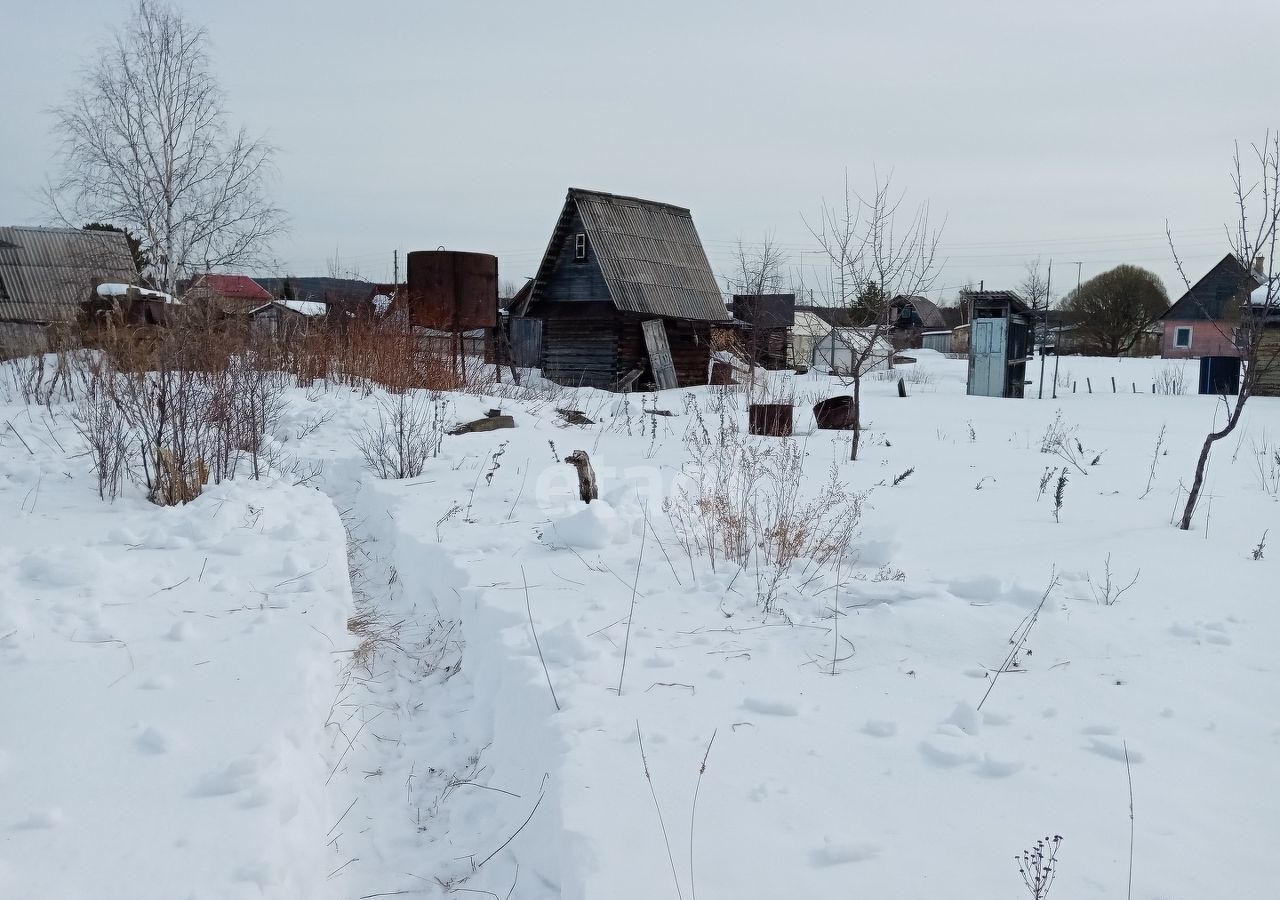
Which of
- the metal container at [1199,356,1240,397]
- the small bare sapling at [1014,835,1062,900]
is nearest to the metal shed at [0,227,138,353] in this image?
the small bare sapling at [1014,835,1062,900]

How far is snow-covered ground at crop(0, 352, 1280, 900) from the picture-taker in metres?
2.33

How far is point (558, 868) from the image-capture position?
239 cm

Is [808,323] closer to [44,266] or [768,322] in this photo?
[768,322]

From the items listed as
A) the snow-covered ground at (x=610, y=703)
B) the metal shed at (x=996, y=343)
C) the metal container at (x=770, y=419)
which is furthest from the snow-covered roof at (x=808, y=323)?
the snow-covered ground at (x=610, y=703)

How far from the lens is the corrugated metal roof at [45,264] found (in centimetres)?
2269

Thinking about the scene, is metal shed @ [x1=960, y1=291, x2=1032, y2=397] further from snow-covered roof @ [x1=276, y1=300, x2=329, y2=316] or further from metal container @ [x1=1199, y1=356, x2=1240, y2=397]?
snow-covered roof @ [x1=276, y1=300, x2=329, y2=316]

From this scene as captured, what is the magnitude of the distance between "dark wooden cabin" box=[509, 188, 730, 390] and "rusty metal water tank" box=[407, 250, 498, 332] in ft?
11.5

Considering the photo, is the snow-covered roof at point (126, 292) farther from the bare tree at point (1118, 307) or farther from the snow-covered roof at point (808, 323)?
the bare tree at point (1118, 307)

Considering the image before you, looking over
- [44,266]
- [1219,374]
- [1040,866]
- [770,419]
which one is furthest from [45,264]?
[1219,374]

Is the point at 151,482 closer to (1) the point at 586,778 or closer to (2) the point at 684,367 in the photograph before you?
(1) the point at 586,778

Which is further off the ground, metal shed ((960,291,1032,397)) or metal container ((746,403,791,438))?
metal shed ((960,291,1032,397))

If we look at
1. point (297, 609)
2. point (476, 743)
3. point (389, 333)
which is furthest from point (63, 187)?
point (476, 743)

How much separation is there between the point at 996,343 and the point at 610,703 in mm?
21439

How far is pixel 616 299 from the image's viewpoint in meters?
18.8
